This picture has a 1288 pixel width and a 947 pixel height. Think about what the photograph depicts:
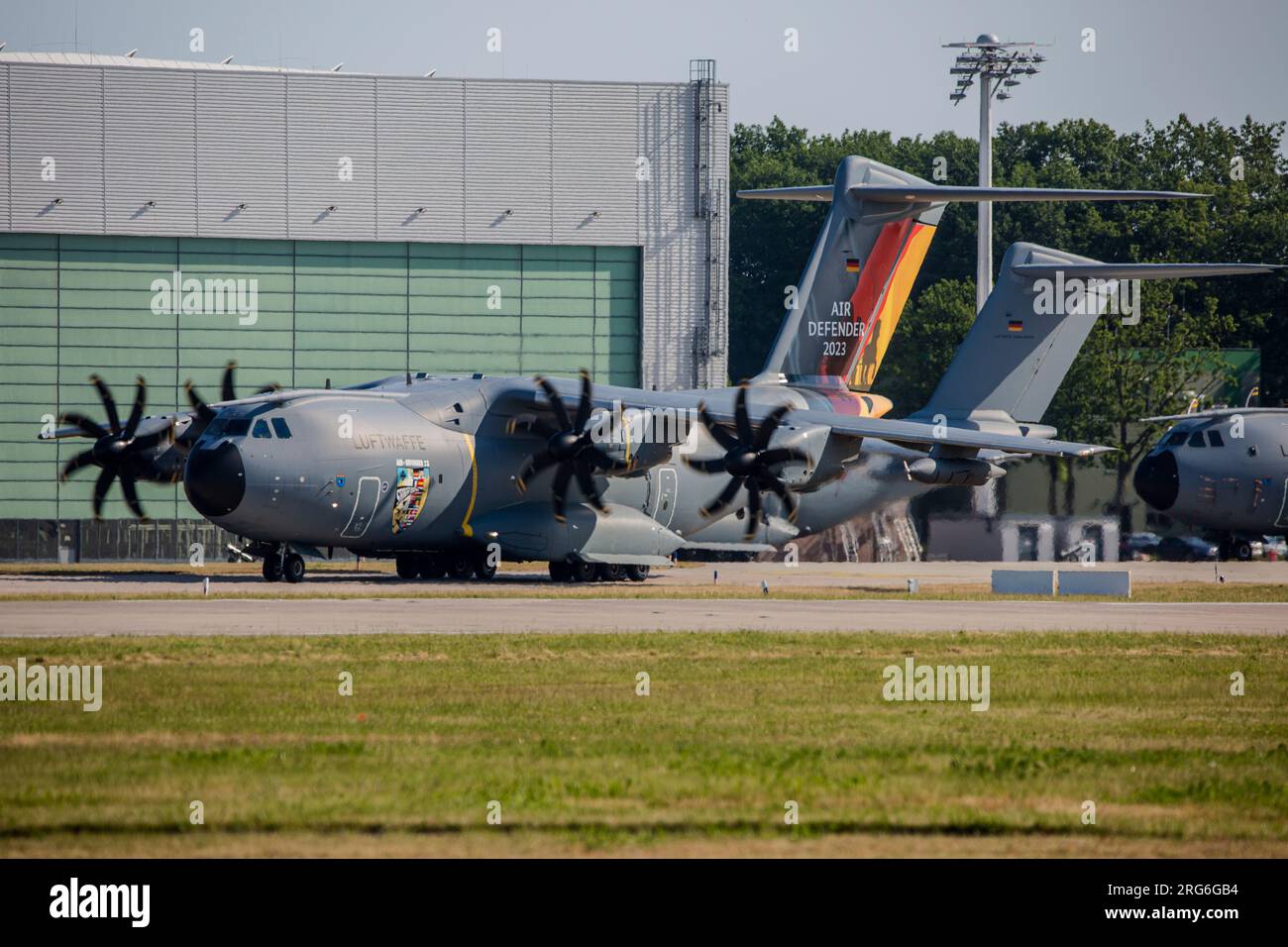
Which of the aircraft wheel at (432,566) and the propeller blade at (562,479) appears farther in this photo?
the aircraft wheel at (432,566)

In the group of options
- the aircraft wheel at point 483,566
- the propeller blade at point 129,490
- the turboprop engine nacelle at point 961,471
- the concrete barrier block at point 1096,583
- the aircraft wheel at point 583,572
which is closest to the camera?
the concrete barrier block at point 1096,583

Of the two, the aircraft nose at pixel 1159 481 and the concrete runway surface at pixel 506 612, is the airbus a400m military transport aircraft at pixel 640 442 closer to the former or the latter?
the concrete runway surface at pixel 506 612

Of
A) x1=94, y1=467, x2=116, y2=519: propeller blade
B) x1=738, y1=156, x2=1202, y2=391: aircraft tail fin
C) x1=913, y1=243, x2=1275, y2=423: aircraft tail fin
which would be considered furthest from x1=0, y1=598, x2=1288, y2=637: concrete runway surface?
x1=738, y1=156, x2=1202, y2=391: aircraft tail fin

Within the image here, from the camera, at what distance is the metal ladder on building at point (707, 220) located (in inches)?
2425

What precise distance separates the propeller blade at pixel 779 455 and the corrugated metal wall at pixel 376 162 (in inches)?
962

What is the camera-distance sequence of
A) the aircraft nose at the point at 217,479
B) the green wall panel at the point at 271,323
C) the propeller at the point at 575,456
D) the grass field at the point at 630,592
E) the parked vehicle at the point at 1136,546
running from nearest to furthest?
the grass field at the point at 630,592, the aircraft nose at the point at 217,479, the propeller at the point at 575,456, the parked vehicle at the point at 1136,546, the green wall panel at the point at 271,323

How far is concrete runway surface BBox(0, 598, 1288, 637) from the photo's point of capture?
25359 millimetres

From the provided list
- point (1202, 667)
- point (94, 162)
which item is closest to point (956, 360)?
point (1202, 667)

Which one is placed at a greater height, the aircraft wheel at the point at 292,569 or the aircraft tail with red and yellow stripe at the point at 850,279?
the aircraft tail with red and yellow stripe at the point at 850,279

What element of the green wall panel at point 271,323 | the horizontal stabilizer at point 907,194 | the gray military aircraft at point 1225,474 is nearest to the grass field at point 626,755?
the horizontal stabilizer at point 907,194

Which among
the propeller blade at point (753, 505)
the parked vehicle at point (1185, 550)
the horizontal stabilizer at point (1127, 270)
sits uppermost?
the horizontal stabilizer at point (1127, 270)

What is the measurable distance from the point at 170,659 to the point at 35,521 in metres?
42.0

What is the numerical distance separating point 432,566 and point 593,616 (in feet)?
43.7

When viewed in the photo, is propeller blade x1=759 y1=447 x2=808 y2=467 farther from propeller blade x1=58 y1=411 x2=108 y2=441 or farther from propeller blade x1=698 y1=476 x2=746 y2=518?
propeller blade x1=58 y1=411 x2=108 y2=441
